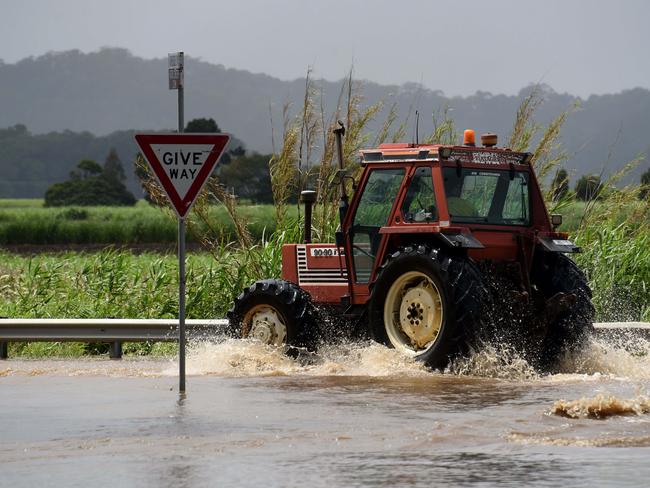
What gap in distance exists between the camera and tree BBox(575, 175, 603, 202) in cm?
2016

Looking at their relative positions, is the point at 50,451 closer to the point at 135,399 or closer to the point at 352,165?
the point at 135,399

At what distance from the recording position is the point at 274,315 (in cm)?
1490

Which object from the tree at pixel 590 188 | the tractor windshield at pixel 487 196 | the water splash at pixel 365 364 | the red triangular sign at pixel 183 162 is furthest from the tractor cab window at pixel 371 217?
the tree at pixel 590 188

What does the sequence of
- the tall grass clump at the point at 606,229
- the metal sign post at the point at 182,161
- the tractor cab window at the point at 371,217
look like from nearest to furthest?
the metal sign post at the point at 182,161 < the tractor cab window at the point at 371,217 < the tall grass clump at the point at 606,229

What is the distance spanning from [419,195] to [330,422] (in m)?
4.25

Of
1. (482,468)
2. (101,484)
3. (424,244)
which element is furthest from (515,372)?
(101,484)

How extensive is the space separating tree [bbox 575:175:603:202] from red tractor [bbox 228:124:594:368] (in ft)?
17.9

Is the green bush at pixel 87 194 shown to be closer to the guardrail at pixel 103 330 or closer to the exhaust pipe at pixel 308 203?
the guardrail at pixel 103 330

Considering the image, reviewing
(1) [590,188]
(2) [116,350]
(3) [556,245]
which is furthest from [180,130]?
(1) [590,188]

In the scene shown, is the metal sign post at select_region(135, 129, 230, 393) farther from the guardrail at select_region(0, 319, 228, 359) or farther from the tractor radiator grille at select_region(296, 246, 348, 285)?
the guardrail at select_region(0, 319, 228, 359)

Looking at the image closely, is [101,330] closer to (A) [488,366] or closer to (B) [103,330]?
(B) [103,330]

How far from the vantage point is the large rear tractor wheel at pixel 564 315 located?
46.8ft

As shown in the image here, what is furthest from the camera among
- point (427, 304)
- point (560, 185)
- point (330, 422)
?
point (560, 185)

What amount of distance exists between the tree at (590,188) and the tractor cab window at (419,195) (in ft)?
21.2
